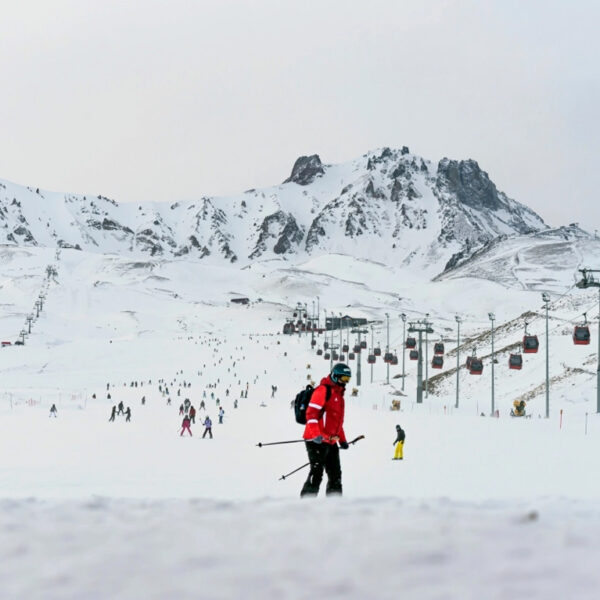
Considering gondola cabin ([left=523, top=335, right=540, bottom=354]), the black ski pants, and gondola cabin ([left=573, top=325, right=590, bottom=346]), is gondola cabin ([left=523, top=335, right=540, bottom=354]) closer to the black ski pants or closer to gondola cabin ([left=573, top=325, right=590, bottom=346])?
gondola cabin ([left=573, top=325, right=590, bottom=346])

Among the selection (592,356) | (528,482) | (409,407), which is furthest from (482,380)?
(528,482)

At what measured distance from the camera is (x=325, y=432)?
350 inches

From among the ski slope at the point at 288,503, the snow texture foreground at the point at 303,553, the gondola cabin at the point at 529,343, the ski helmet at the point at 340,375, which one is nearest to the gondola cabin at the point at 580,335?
the gondola cabin at the point at 529,343

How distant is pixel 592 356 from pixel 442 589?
5661 centimetres

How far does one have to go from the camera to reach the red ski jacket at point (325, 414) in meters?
8.77

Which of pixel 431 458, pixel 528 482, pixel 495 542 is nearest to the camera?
pixel 495 542

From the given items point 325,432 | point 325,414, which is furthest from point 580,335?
point 325,432

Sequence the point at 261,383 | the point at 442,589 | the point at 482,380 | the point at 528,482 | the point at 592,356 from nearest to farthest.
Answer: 1. the point at 442,589
2. the point at 528,482
3. the point at 592,356
4. the point at 482,380
5. the point at 261,383

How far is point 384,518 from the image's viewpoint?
4785 millimetres

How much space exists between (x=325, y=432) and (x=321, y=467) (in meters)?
0.40

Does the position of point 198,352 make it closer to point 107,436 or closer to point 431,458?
point 107,436

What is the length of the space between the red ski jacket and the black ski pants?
0.11 meters

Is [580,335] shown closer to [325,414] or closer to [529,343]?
[529,343]

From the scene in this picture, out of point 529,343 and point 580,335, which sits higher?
point 580,335
